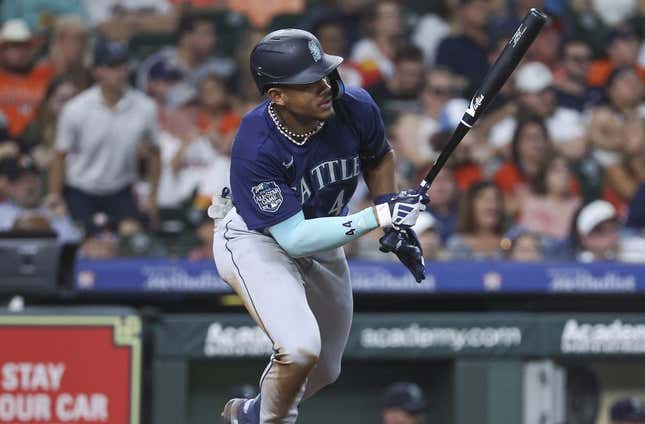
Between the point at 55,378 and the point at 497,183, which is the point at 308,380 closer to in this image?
the point at 55,378

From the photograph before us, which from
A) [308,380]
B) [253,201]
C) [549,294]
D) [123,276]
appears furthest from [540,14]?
[123,276]

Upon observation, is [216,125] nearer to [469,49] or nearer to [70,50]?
[70,50]

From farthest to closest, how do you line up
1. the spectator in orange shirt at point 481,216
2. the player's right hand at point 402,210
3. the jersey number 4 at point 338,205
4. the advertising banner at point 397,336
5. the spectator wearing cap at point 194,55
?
the spectator wearing cap at point 194,55, the spectator in orange shirt at point 481,216, the advertising banner at point 397,336, the jersey number 4 at point 338,205, the player's right hand at point 402,210

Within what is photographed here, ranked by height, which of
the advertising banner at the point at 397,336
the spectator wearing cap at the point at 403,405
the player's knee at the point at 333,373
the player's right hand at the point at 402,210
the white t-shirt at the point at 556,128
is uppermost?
the player's right hand at the point at 402,210

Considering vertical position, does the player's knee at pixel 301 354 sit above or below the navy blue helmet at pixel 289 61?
below

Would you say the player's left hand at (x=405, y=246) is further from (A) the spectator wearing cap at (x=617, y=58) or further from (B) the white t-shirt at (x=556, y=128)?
(A) the spectator wearing cap at (x=617, y=58)

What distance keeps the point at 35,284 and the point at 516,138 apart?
4.23 meters

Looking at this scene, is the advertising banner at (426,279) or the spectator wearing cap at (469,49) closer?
the advertising banner at (426,279)

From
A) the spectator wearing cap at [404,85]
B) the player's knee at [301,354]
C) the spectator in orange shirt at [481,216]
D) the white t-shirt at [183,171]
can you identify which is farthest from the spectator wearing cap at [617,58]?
the player's knee at [301,354]

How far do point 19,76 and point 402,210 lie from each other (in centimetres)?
603

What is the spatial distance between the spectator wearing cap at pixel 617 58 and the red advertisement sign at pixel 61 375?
18.4 ft

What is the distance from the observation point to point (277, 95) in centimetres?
521

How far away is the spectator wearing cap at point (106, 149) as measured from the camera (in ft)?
31.2

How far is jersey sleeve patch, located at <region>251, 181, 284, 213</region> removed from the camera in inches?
203
